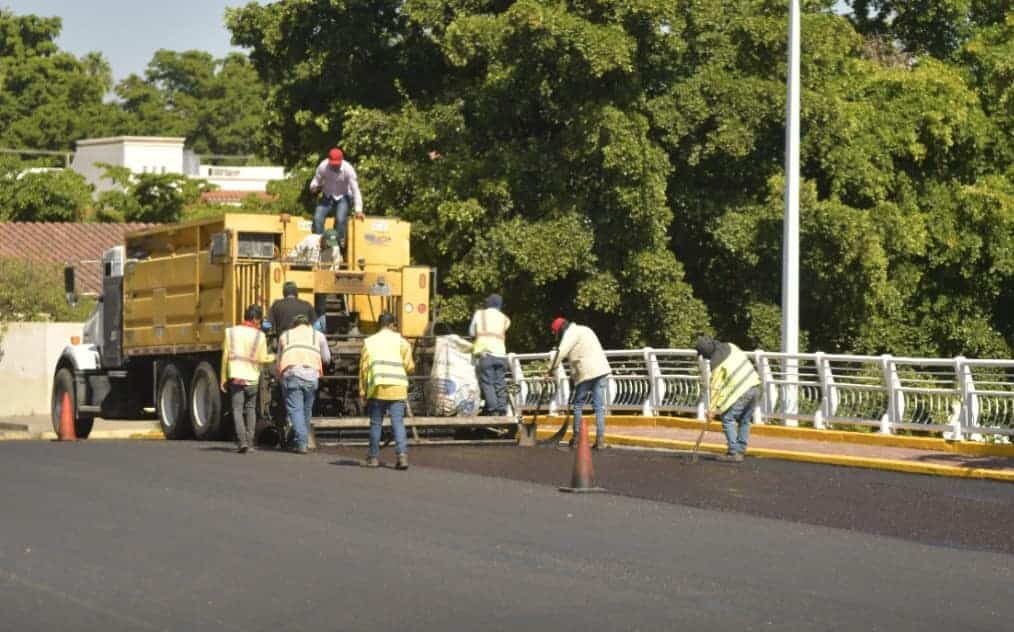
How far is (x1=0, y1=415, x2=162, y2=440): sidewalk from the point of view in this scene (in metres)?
31.8

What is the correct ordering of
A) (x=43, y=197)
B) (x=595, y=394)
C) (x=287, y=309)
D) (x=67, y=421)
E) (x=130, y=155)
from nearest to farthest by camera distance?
(x=287, y=309) < (x=595, y=394) < (x=67, y=421) < (x=43, y=197) < (x=130, y=155)

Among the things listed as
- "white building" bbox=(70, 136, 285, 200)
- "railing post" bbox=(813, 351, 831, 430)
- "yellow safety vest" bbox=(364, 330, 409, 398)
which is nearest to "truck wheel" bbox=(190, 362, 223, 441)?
"yellow safety vest" bbox=(364, 330, 409, 398)

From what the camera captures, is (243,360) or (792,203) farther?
(792,203)

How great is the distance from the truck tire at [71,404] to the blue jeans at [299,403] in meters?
7.35

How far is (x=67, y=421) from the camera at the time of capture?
2786cm

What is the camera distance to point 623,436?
81.7ft

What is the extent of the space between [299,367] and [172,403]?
506cm

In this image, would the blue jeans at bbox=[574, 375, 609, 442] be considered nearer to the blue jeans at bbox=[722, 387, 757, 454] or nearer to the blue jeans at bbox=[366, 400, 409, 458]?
the blue jeans at bbox=[722, 387, 757, 454]

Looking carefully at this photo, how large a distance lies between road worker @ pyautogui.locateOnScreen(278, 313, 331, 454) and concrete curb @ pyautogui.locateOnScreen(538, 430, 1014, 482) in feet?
15.9

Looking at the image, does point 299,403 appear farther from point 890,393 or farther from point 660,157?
point 660,157

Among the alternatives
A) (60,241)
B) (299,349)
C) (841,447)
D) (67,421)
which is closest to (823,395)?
(841,447)

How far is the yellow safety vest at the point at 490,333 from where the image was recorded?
2372 centimetres

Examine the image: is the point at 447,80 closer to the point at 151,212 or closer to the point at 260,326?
the point at 260,326

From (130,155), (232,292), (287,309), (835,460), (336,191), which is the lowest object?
(835,460)
